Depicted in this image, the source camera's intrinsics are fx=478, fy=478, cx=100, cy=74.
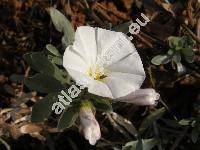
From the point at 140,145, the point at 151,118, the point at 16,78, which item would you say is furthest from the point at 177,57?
the point at 16,78

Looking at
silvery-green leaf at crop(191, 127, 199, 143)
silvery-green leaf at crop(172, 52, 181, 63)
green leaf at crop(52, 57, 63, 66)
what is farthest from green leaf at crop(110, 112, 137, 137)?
green leaf at crop(52, 57, 63, 66)

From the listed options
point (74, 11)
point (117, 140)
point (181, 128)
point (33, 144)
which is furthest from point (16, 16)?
point (181, 128)

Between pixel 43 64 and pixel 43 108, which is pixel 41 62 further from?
pixel 43 108

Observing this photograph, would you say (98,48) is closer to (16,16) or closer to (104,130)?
(104,130)

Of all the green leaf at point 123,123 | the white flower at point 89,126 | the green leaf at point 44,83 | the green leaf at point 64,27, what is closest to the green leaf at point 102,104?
the white flower at point 89,126

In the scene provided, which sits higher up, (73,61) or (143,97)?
(73,61)
